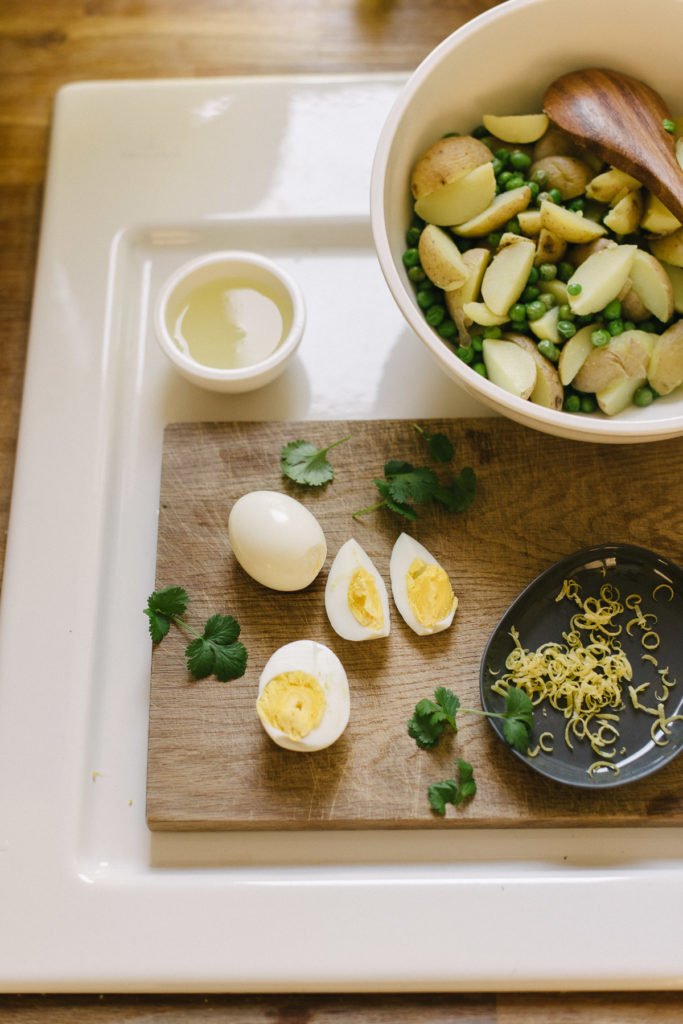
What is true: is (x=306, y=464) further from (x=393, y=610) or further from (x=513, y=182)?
(x=513, y=182)

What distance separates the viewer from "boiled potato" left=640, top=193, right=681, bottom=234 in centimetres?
138

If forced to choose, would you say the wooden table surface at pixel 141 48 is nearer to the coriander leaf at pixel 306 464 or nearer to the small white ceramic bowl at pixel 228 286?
the small white ceramic bowl at pixel 228 286

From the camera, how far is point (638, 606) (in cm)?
142

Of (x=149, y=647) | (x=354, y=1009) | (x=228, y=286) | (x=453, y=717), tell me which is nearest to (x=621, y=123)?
(x=228, y=286)

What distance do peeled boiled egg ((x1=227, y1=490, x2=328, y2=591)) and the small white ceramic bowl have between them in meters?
0.21

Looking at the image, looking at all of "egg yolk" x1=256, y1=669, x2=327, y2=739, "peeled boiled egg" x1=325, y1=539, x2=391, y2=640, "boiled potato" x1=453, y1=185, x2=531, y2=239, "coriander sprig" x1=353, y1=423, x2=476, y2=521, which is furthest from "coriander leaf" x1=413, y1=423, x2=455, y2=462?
"egg yolk" x1=256, y1=669, x2=327, y2=739

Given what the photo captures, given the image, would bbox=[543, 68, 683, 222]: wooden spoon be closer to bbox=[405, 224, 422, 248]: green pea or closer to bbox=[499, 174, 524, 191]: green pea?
bbox=[499, 174, 524, 191]: green pea

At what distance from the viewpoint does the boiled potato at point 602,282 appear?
1350 mm

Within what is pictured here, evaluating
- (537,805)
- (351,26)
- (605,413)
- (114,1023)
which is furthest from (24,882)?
(351,26)

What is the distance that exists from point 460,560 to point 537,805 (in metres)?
0.38

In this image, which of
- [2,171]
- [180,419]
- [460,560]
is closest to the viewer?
[460,560]

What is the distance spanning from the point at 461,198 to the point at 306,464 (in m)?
0.47

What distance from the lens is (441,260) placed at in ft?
4.53

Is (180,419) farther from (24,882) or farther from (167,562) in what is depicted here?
(24,882)
